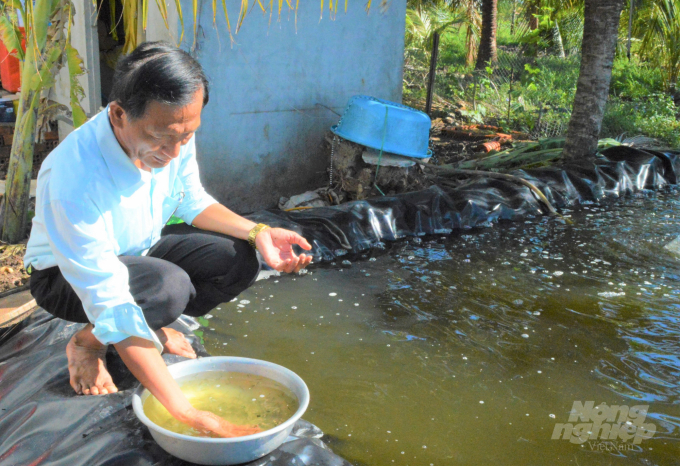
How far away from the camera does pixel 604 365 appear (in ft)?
7.87

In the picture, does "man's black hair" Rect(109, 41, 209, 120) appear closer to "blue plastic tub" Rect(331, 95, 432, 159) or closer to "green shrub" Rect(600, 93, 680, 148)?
"blue plastic tub" Rect(331, 95, 432, 159)

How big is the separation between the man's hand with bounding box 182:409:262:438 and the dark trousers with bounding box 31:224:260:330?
1.37 feet

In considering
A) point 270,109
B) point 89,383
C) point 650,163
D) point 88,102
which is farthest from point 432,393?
point 650,163

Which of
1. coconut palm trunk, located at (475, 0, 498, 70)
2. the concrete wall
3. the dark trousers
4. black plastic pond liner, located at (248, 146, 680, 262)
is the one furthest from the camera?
coconut palm trunk, located at (475, 0, 498, 70)

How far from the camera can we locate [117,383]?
182 cm

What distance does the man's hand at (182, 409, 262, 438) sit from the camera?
137 cm

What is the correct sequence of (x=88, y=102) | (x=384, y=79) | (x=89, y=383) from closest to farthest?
(x=89, y=383)
(x=88, y=102)
(x=384, y=79)

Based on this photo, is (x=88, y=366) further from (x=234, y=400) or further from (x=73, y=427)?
(x=234, y=400)

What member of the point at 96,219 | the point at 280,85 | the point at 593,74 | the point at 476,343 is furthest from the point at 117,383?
the point at 593,74

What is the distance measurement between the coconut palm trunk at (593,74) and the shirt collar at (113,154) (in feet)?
17.4

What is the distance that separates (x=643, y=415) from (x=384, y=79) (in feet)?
13.4

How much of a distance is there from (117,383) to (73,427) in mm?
219

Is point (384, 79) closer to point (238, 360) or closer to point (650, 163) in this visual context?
point (650, 163)

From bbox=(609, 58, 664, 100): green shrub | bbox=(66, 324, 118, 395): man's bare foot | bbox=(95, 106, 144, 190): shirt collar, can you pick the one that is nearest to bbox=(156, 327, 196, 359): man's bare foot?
bbox=(66, 324, 118, 395): man's bare foot
